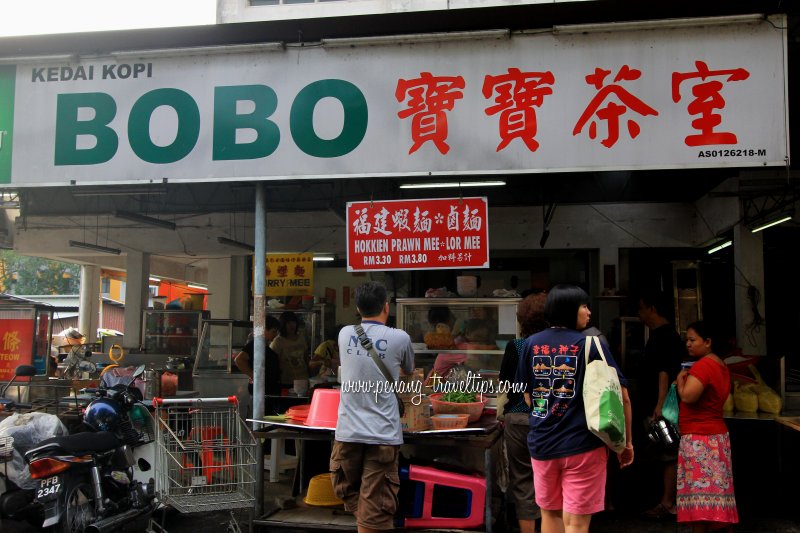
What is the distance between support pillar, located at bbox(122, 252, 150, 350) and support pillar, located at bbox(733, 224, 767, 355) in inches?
416

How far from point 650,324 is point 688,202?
162 inches

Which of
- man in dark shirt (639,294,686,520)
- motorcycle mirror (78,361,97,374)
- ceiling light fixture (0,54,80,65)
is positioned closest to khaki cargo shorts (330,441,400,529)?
man in dark shirt (639,294,686,520)

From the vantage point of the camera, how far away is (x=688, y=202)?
30.4 ft

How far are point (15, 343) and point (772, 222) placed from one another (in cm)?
819

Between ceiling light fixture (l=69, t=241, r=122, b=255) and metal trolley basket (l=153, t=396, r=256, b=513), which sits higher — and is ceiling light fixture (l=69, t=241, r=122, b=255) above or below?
above

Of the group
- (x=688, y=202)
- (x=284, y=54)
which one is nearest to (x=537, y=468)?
(x=284, y=54)

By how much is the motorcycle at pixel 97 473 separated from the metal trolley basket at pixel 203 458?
1.19ft

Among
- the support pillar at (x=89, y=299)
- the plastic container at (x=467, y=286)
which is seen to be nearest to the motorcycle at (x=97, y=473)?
the plastic container at (x=467, y=286)

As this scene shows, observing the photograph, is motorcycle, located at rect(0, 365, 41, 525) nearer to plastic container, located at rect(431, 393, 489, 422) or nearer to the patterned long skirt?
plastic container, located at rect(431, 393, 489, 422)

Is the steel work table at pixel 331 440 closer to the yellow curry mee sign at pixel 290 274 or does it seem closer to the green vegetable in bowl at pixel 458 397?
the green vegetable in bowl at pixel 458 397

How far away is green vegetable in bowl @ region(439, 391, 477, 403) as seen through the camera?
486 cm

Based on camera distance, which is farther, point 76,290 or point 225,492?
point 76,290

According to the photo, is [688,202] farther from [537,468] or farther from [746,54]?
[537,468]

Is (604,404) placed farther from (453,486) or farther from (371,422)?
(453,486)
